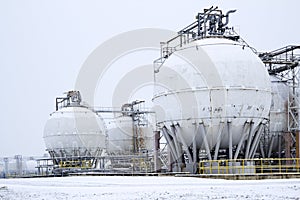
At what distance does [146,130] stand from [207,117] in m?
24.4

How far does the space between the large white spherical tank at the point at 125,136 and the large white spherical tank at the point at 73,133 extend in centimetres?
912

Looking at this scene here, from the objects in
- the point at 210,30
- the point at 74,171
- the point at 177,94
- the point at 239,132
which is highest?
the point at 210,30

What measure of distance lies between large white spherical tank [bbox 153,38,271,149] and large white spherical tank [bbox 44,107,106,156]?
12571mm

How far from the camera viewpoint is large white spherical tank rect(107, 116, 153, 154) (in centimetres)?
4728

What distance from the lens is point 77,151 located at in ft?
120

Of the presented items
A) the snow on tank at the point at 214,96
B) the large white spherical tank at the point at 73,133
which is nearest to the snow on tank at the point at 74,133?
the large white spherical tank at the point at 73,133

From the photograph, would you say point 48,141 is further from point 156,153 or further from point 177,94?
point 177,94

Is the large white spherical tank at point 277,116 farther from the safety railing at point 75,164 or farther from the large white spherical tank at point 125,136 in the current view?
the large white spherical tank at point 125,136

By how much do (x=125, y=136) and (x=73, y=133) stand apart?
457 inches

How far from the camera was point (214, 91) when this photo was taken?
2406cm

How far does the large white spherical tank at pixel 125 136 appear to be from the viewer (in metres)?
47.3

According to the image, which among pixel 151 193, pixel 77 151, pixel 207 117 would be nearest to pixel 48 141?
pixel 77 151

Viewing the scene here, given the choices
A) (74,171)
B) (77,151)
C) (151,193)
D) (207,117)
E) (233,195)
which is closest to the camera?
(233,195)

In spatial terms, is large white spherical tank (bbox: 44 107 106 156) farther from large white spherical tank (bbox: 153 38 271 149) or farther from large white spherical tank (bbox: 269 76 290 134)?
large white spherical tank (bbox: 269 76 290 134)
